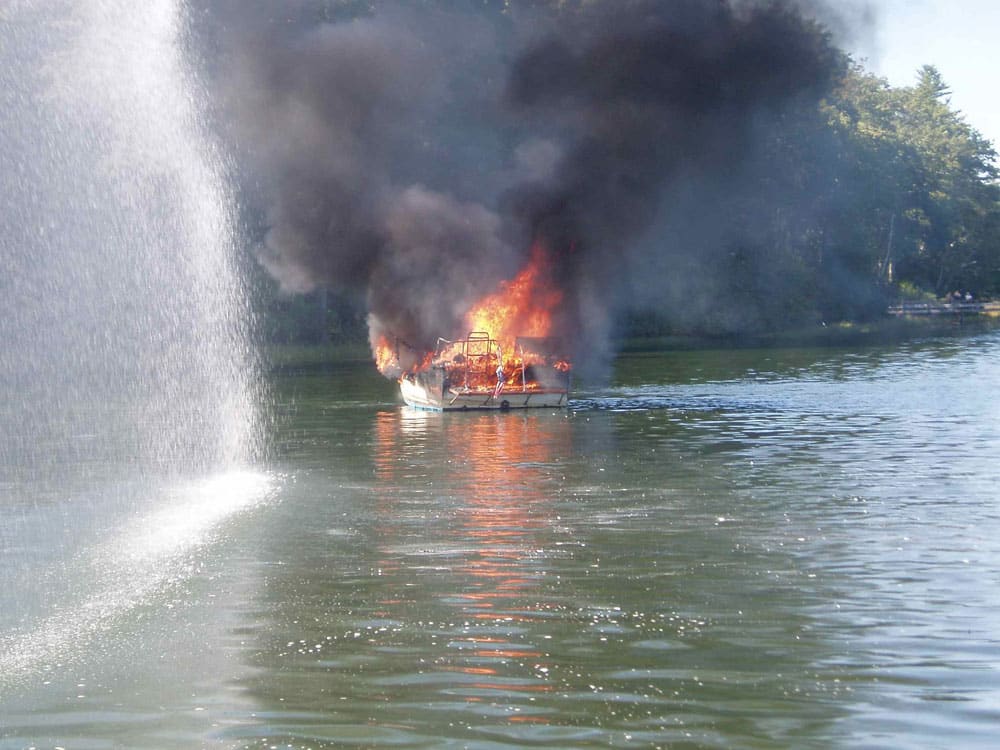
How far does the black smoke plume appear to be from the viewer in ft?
170

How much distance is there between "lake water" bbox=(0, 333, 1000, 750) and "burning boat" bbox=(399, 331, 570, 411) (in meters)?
12.7

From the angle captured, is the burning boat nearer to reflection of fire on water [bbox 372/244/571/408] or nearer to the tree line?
reflection of fire on water [bbox 372/244/571/408]

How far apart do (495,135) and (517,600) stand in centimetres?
4387

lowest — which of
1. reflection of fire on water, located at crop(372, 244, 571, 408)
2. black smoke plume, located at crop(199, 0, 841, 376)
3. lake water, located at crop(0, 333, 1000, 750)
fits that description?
lake water, located at crop(0, 333, 1000, 750)

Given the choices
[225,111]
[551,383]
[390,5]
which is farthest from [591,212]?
[390,5]

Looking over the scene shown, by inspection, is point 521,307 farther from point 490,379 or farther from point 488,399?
point 488,399

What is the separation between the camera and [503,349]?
49000 mm

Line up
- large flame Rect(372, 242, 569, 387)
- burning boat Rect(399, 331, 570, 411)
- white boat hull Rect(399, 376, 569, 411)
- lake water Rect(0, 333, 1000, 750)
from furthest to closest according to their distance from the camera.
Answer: large flame Rect(372, 242, 569, 387) < burning boat Rect(399, 331, 570, 411) < white boat hull Rect(399, 376, 569, 411) < lake water Rect(0, 333, 1000, 750)

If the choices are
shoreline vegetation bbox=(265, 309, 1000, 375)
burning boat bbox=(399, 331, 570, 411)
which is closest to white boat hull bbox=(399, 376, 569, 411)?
burning boat bbox=(399, 331, 570, 411)

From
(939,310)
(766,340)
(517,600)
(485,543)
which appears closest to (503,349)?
(485,543)

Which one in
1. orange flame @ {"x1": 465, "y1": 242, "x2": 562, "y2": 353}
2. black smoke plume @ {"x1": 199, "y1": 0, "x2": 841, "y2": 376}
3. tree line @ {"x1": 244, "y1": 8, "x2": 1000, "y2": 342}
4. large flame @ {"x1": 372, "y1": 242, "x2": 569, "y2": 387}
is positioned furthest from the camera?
tree line @ {"x1": 244, "y1": 8, "x2": 1000, "y2": 342}

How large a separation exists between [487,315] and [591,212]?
6466 mm

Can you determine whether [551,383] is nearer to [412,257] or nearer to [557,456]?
[412,257]

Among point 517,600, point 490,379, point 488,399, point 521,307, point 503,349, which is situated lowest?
point 517,600
